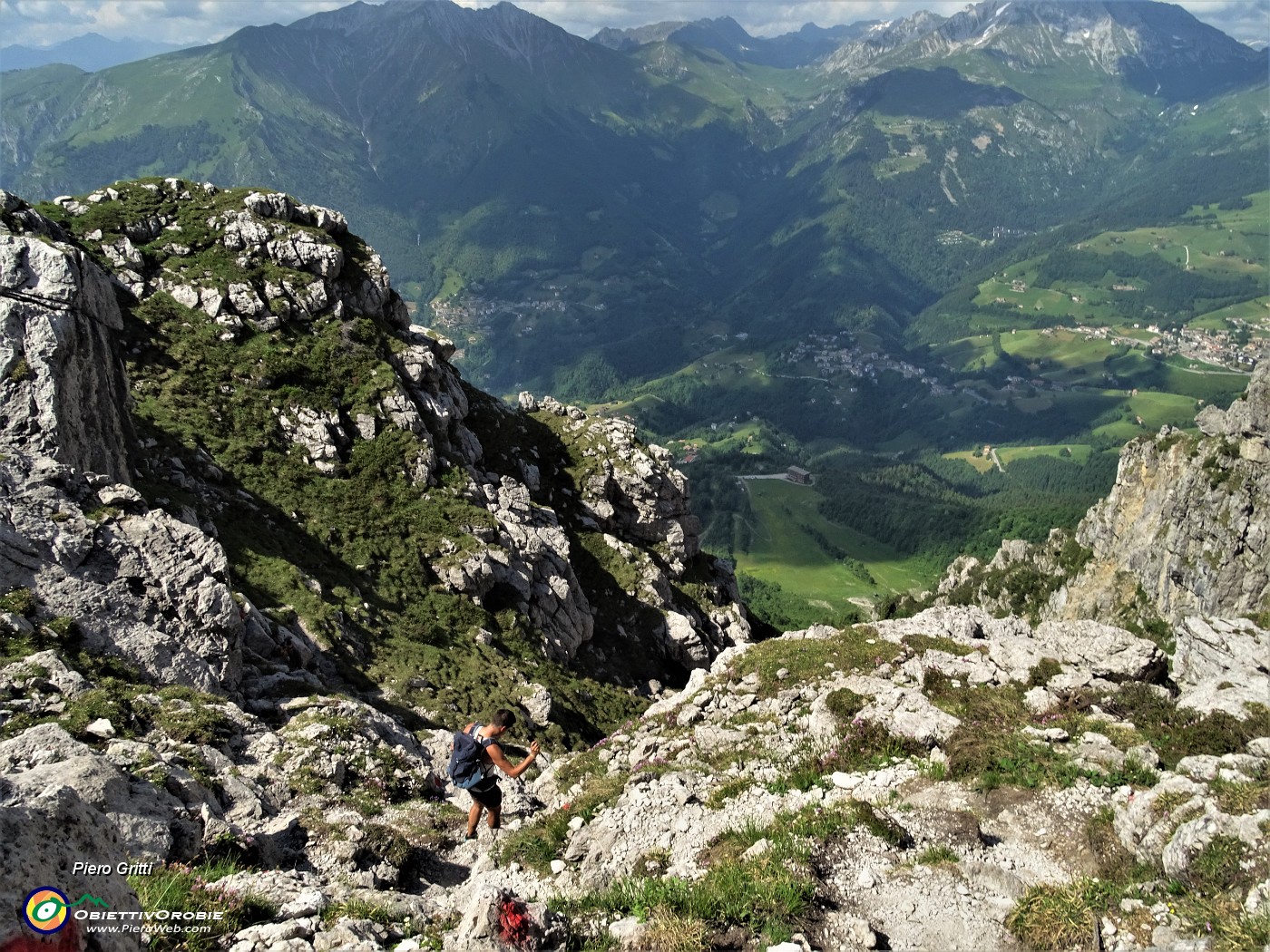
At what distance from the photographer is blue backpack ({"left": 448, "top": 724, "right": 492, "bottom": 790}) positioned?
2020 centimetres

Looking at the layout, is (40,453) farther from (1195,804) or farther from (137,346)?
(1195,804)

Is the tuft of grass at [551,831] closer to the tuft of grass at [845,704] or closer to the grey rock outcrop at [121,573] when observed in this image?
the tuft of grass at [845,704]

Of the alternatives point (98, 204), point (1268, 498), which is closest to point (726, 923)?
point (98, 204)

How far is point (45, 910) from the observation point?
8.43 meters

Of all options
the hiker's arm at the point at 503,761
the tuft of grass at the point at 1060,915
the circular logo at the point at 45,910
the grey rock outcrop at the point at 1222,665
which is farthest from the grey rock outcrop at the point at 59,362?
the grey rock outcrop at the point at 1222,665

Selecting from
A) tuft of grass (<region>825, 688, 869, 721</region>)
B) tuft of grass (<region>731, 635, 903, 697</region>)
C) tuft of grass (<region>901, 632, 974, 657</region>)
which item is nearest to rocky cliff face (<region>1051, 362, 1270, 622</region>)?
tuft of grass (<region>901, 632, 974, 657</region>)

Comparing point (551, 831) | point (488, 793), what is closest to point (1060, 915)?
point (551, 831)

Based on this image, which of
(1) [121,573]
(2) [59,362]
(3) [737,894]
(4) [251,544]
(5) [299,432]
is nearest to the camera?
(3) [737,894]

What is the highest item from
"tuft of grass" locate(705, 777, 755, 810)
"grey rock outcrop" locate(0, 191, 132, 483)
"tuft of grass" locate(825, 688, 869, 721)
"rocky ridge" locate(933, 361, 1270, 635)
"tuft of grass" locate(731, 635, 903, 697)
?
"grey rock outcrop" locate(0, 191, 132, 483)

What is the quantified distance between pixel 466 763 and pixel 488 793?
1.20 m

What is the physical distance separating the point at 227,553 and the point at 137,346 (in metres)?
23.6

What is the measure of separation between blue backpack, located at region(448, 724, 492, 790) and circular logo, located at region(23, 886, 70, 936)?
11828mm

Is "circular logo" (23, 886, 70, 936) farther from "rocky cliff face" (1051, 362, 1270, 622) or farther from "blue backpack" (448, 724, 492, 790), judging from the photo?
"rocky cliff face" (1051, 362, 1270, 622)

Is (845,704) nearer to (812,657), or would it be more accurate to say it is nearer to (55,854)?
(812,657)
